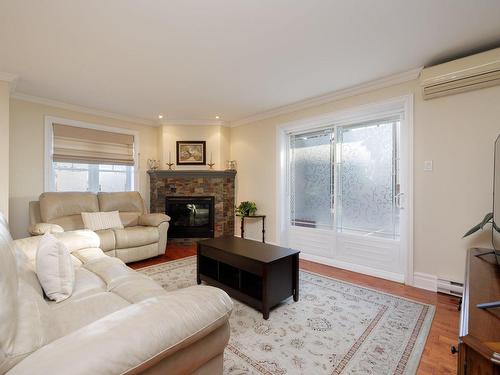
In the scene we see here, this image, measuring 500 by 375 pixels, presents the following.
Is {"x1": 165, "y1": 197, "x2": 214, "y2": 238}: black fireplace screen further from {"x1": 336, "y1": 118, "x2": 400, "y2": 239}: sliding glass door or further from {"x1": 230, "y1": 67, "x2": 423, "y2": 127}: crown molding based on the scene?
{"x1": 336, "y1": 118, "x2": 400, "y2": 239}: sliding glass door

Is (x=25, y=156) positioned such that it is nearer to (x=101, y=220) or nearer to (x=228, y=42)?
(x=101, y=220)

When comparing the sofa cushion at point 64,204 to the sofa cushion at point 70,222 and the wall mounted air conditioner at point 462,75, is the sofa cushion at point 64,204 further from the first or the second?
the wall mounted air conditioner at point 462,75

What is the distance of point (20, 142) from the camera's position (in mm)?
3676

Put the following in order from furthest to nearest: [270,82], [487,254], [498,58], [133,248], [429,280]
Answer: [133,248] → [270,82] → [429,280] → [498,58] → [487,254]

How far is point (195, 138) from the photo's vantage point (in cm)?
505

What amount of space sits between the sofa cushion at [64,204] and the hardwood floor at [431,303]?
1.17 m

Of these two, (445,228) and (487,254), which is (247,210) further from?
(487,254)

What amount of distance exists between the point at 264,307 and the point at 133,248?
228 centimetres

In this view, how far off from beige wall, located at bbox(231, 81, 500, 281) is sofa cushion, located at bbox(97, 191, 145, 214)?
13.0 feet

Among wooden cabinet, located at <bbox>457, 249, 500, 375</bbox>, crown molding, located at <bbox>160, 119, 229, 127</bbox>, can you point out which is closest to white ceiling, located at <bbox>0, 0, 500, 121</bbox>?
crown molding, located at <bbox>160, 119, 229, 127</bbox>

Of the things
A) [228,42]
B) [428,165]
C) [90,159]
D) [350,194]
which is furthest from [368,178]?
[90,159]

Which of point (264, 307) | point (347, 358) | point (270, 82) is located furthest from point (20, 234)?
point (347, 358)

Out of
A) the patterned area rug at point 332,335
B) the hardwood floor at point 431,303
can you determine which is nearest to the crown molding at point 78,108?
the hardwood floor at point 431,303

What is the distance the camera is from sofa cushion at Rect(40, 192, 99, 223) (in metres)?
3.51
